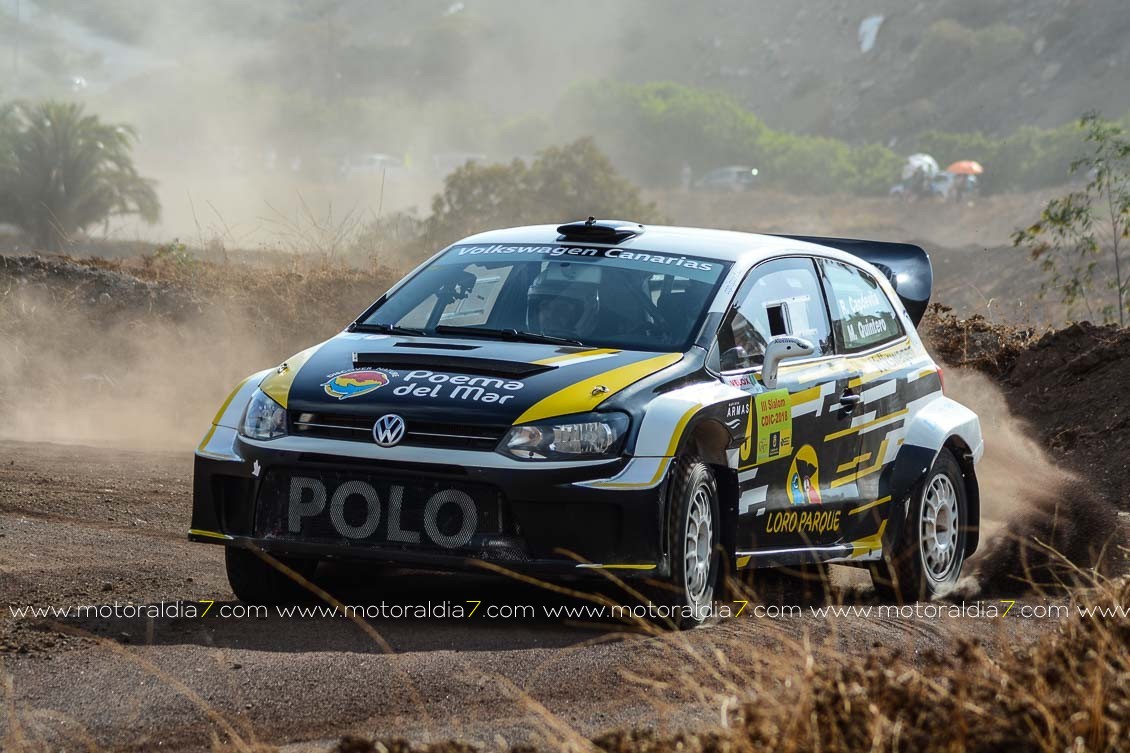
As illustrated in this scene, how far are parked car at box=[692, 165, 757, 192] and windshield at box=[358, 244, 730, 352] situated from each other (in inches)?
2866

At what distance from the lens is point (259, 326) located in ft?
54.2

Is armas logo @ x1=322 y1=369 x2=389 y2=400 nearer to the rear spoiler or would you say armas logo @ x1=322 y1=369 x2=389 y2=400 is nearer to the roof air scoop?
the roof air scoop

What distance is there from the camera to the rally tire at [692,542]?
5801 millimetres

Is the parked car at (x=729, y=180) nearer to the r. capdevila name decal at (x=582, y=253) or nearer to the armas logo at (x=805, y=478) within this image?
the r. capdevila name decal at (x=582, y=253)

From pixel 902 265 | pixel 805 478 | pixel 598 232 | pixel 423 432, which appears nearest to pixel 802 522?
pixel 805 478

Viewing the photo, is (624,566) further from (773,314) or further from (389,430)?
(773,314)

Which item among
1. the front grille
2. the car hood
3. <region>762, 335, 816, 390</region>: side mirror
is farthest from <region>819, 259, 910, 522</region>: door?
the front grille

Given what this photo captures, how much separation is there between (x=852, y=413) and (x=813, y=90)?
11389 cm

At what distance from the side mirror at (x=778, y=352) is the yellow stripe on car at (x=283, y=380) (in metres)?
1.92

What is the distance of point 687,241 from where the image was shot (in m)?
7.22

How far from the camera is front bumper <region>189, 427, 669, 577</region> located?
5637 mm

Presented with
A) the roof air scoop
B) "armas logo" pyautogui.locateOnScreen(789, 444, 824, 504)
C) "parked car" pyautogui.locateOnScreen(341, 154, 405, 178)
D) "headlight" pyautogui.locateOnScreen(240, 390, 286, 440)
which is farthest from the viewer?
"parked car" pyautogui.locateOnScreen(341, 154, 405, 178)

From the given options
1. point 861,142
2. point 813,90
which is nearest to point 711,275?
point 861,142

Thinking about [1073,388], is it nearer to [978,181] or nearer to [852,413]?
[852,413]
